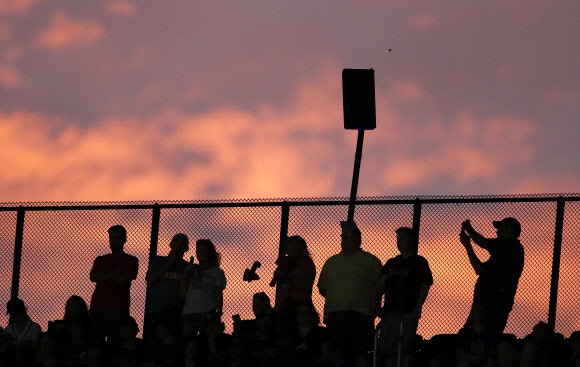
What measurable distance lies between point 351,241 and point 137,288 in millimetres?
3700

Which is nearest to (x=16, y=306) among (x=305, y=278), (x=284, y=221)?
(x=284, y=221)

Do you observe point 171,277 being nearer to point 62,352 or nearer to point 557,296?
point 62,352

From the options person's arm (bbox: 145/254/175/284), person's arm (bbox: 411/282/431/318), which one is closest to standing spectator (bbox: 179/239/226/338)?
person's arm (bbox: 145/254/175/284)

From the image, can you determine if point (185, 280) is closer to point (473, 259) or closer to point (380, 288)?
point (380, 288)

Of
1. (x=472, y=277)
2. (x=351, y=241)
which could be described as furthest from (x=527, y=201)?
(x=351, y=241)

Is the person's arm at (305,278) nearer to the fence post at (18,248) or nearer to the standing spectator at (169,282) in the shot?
the standing spectator at (169,282)

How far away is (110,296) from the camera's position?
968 inches

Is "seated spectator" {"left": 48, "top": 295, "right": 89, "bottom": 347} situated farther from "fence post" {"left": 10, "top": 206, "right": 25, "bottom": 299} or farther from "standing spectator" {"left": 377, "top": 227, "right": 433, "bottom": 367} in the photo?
"standing spectator" {"left": 377, "top": 227, "right": 433, "bottom": 367}

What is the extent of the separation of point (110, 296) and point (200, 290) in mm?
1218

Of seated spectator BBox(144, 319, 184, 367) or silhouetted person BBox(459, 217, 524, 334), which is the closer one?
silhouetted person BBox(459, 217, 524, 334)

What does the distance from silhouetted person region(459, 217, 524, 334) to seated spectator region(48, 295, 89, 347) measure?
5100 millimetres

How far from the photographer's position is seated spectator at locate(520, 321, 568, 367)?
21.3 meters

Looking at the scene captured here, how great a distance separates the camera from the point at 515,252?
2259 cm

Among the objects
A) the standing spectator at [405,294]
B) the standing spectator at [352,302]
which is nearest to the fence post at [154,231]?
the standing spectator at [352,302]
